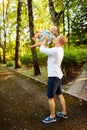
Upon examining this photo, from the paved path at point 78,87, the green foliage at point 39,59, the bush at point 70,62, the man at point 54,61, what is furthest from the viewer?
the green foliage at point 39,59

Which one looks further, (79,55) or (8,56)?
(8,56)

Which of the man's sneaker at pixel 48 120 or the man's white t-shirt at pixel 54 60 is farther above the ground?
the man's white t-shirt at pixel 54 60

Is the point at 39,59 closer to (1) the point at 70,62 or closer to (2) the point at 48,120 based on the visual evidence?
(1) the point at 70,62

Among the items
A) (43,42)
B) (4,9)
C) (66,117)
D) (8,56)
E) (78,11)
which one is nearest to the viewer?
(43,42)

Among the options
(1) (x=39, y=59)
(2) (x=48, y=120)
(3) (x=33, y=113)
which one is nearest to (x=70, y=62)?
(3) (x=33, y=113)

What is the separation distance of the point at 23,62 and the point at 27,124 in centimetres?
2064

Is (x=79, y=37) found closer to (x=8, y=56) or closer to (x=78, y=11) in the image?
(x=78, y=11)

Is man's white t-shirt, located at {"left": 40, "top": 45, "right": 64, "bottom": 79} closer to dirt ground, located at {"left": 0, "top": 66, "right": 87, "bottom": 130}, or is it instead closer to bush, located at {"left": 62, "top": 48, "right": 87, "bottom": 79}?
dirt ground, located at {"left": 0, "top": 66, "right": 87, "bottom": 130}

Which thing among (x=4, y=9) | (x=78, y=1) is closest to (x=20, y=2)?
(x=78, y=1)

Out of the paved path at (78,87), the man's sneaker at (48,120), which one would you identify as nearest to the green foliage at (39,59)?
the paved path at (78,87)

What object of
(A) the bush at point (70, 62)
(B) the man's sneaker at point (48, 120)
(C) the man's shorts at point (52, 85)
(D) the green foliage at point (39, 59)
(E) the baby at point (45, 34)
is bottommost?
(D) the green foliage at point (39, 59)

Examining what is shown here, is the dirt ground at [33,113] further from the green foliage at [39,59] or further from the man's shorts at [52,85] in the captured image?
the green foliage at [39,59]

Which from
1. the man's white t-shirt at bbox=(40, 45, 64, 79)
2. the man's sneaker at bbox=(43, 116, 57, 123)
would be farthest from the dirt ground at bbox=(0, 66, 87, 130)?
the man's white t-shirt at bbox=(40, 45, 64, 79)

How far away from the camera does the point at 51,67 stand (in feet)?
21.0
